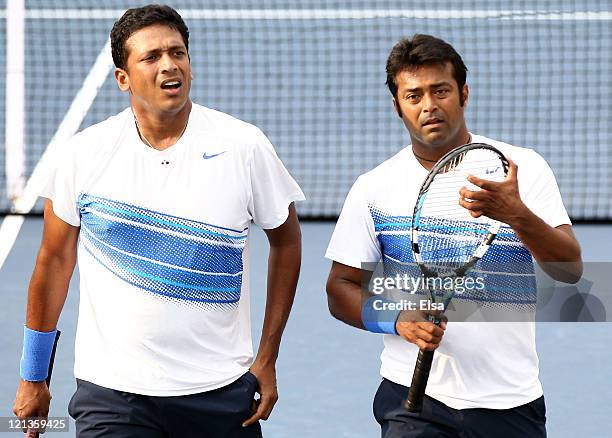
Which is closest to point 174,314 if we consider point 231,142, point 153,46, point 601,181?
point 231,142

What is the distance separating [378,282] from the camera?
4.47m

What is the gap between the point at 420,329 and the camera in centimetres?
403

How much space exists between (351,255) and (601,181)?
23.9 ft

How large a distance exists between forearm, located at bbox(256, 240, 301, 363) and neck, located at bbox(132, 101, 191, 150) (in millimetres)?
525

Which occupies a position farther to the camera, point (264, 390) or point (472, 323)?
point (264, 390)

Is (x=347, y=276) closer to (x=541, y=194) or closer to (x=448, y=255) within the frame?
(x=448, y=255)

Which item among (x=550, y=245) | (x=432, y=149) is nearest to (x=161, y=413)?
(x=432, y=149)

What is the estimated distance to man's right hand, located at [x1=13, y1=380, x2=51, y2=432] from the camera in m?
4.49

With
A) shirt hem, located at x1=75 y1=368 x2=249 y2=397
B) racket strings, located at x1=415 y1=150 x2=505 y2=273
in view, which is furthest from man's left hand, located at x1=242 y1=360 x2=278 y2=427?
racket strings, located at x1=415 y1=150 x2=505 y2=273

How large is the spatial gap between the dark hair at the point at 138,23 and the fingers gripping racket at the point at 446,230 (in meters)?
0.99

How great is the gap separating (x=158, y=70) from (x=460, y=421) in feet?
4.93

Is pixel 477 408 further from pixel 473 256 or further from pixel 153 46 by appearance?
pixel 153 46

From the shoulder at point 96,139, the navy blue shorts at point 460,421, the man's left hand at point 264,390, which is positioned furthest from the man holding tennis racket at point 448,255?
the shoulder at point 96,139

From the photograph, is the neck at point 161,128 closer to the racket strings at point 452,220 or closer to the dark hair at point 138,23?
the dark hair at point 138,23
